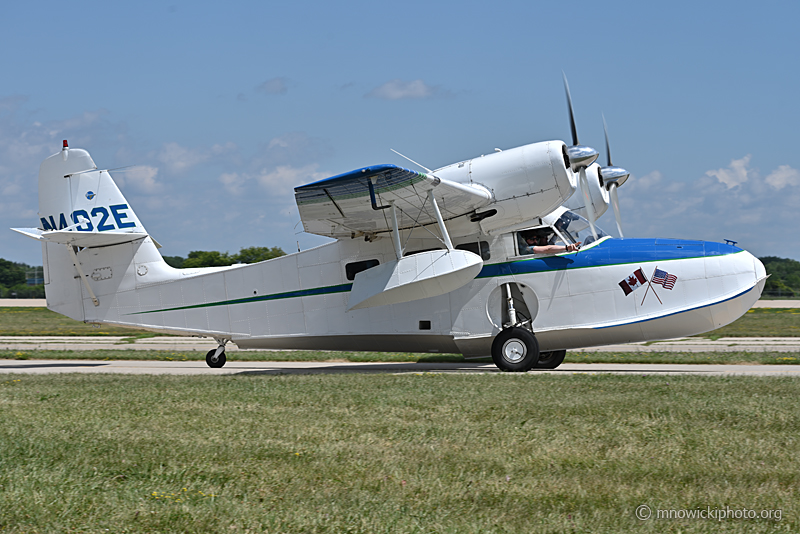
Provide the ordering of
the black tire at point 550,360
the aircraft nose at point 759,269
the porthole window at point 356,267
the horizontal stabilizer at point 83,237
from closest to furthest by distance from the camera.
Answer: the aircraft nose at point 759,269, the porthole window at point 356,267, the horizontal stabilizer at point 83,237, the black tire at point 550,360

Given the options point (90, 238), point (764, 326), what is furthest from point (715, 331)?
point (90, 238)

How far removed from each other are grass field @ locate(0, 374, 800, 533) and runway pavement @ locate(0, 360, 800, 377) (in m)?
5.24

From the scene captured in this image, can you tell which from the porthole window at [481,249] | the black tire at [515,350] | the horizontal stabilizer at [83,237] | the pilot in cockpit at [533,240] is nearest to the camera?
the black tire at [515,350]

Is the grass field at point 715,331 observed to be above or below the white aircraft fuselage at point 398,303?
below

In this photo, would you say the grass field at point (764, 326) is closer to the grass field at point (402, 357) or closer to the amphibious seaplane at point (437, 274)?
the grass field at point (402, 357)

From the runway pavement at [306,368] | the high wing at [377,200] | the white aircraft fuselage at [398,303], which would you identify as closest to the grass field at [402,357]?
the runway pavement at [306,368]

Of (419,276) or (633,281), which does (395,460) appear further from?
(633,281)

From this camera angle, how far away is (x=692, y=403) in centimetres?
826

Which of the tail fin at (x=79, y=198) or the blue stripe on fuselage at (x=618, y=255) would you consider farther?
the tail fin at (x=79, y=198)

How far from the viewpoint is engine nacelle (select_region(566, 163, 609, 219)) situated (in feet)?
54.3

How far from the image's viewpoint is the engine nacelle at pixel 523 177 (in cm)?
1253

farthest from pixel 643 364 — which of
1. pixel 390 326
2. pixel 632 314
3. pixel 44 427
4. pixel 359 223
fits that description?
pixel 44 427

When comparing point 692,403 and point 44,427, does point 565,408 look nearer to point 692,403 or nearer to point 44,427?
point 692,403
